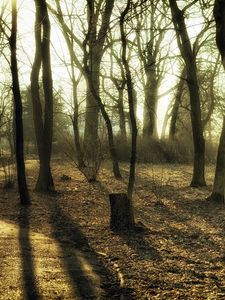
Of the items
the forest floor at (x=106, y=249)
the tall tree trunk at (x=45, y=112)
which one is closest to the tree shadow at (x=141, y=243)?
the forest floor at (x=106, y=249)

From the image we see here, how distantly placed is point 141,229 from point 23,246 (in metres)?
2.36

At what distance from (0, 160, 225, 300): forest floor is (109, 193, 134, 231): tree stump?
11.0 inches

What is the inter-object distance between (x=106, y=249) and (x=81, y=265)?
3.93 ft

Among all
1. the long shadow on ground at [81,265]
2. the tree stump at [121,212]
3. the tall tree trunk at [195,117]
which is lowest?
the long shadow on ground at [81,265]

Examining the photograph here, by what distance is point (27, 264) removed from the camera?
693cm

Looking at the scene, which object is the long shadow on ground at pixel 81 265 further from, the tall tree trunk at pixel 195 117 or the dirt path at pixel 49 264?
the tall tree trunk at pixel 195 117

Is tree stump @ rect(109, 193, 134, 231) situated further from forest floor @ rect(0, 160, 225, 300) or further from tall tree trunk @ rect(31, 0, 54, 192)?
tall tree trunk @ rect(31, 0, 54, 192)

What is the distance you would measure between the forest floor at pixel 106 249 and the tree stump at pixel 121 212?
278mm

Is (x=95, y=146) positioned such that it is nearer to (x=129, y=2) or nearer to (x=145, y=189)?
(x=145, y=189)

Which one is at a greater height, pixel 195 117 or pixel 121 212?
pixel 195 117

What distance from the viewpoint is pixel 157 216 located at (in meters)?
11.3

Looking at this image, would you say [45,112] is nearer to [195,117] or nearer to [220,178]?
[195,117]

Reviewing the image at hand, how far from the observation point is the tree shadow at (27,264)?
5893 millimetres

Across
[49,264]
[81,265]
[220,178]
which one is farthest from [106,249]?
[220,178]
